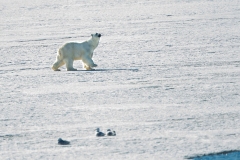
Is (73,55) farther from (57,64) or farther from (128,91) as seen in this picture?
(128,91)

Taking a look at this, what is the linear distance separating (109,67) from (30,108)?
2.94 m

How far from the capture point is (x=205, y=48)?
12.6 meters

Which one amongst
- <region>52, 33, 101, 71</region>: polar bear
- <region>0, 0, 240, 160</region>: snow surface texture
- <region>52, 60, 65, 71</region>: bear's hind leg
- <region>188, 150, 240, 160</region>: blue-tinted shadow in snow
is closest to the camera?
<region>188, 150, 240, 160</region>: blue-tinted shadow in snow

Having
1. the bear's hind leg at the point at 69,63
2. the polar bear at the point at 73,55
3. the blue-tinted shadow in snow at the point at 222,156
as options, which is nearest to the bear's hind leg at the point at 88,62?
the polar bear at the point at 73,55

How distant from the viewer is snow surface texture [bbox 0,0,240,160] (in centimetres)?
667

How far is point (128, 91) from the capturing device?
354 inches

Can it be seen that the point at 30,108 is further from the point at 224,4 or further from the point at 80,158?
the point at 224,4

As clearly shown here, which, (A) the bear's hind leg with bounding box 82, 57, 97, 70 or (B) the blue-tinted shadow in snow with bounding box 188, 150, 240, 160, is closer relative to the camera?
(B) the blue-tinted shadow in snow with bounding box 188, 150, 240, 160

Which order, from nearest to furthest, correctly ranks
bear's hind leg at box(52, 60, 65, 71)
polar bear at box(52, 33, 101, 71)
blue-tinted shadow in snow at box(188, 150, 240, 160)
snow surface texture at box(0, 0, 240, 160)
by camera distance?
1. blue-tinted shadow in snow at box(188, 150, 240, 160)
2. snow surface texture at box(0, 0, 240, 160)
3. polar bear at box(52, 33, 101, 71)
4. bear's hind leg at box(52, 60, 65, 71)

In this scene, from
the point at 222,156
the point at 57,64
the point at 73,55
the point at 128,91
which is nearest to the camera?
the point at 222,156

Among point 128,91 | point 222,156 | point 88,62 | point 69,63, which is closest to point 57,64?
point 69,63

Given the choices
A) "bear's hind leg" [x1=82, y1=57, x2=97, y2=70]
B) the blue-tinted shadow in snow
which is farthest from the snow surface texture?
"bear's hind leg" [x1=82, y1=57, x2=97, y2=70]

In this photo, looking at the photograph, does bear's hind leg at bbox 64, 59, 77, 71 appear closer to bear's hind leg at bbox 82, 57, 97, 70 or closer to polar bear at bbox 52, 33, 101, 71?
polar bear at bbox 52, 33, 101, 71

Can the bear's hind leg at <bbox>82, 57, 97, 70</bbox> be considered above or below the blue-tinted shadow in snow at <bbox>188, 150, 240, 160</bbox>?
above
